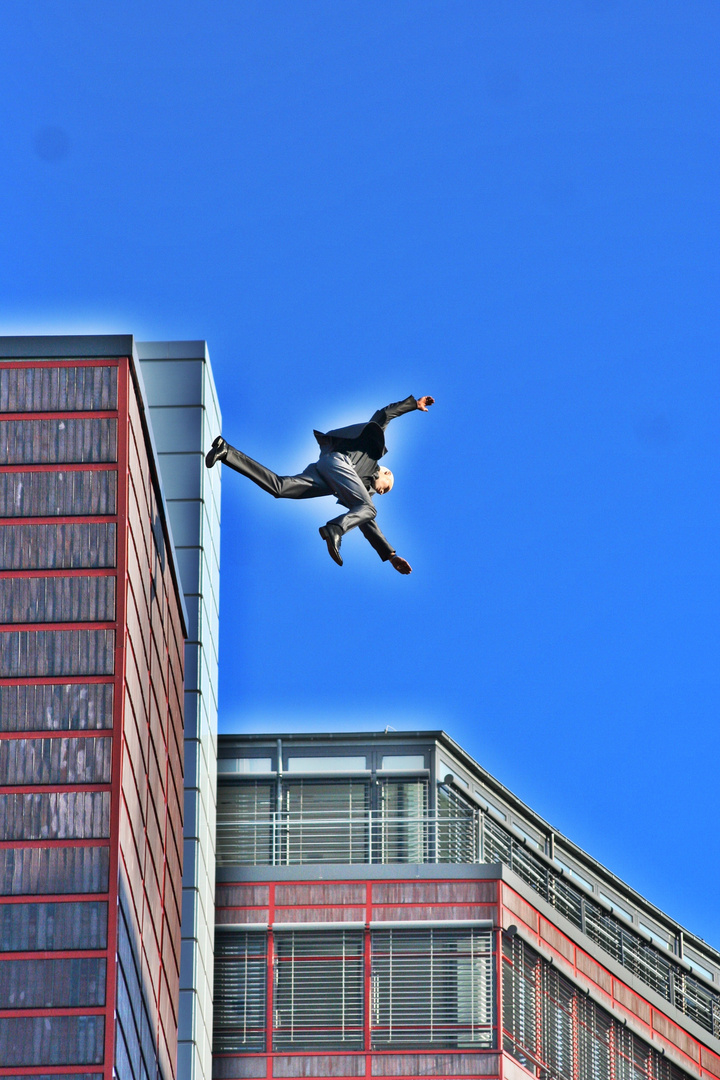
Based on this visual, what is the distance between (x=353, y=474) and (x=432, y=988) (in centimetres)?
2127

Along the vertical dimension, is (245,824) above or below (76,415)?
below

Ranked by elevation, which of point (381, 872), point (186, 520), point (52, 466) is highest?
point (186, 520)

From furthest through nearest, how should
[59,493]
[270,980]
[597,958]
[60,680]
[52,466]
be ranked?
[597,958], [270,980], [52,466], [59,493], [60,680]

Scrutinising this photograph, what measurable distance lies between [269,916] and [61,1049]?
49.5ft

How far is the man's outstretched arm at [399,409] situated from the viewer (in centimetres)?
3459

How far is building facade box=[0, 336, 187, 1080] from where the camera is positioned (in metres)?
39.7

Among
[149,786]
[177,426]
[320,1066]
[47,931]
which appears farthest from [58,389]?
[320,1066]

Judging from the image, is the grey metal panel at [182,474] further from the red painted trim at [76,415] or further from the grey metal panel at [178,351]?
the red painted trim at [76,415]

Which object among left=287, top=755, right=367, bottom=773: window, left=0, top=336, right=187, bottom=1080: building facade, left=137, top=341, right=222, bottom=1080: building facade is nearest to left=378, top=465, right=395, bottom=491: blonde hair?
left=0, top=336, right=187, bottom=1080: building facade

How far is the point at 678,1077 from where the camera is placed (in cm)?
5638

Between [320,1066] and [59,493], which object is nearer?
[59,493]

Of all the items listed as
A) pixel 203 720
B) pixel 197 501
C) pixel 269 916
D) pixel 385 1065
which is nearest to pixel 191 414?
pixel 197 501

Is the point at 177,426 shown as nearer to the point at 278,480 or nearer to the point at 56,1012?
the point at 56,1012

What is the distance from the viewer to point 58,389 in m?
43.6
